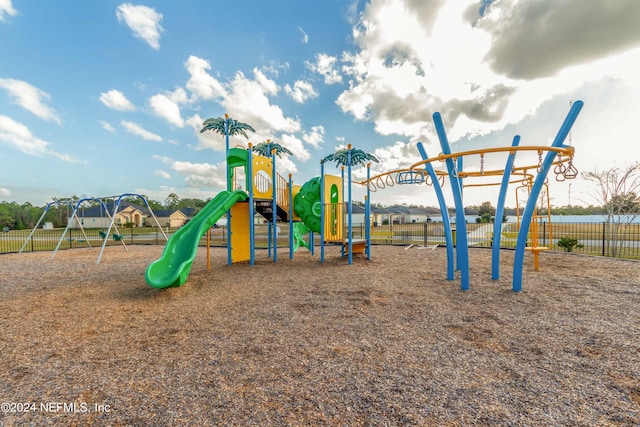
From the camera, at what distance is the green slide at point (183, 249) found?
5.24 m

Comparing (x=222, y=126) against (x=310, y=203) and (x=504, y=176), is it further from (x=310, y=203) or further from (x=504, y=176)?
(x=504, y=176)

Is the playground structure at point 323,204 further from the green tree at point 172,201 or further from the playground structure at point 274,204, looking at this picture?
the green tree at point 172,201

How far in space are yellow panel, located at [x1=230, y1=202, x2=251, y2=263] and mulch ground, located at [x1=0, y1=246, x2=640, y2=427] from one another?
323cm

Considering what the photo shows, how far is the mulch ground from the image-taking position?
2.07 m

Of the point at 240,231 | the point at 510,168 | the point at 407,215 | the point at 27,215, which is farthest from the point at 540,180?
the point at 27,215

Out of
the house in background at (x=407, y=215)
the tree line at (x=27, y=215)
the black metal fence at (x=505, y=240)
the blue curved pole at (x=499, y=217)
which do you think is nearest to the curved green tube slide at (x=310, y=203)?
the black metal fence at (x=505, y=240)

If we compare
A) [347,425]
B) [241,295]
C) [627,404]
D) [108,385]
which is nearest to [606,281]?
[627,404]

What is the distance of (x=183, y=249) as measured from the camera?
6.42m

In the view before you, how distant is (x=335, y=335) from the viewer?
3.40 m

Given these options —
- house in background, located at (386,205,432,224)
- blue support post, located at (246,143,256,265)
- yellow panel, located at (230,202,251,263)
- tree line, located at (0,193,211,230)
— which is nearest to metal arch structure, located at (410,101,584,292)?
blue support post, located at (246,143,256,265)

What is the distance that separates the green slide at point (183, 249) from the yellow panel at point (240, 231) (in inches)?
36.0

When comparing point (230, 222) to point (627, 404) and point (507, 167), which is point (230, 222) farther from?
point (627, 404)

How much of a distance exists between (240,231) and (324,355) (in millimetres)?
6672

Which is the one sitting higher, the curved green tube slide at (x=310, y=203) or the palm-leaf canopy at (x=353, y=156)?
the palm-leaf canopy at (x=353, y=156)
